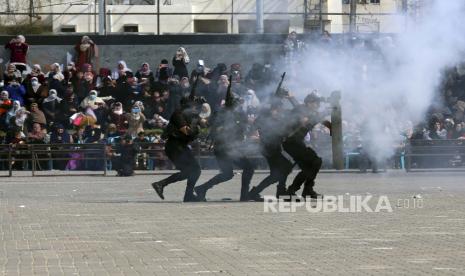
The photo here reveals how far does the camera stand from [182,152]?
20750 millimetres

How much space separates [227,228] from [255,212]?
2506 mm

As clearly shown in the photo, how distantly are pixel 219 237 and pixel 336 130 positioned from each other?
34.3 ft

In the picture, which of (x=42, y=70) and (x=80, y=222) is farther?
(x=42, y=70)

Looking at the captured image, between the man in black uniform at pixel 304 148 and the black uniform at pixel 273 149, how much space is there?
0.52ft

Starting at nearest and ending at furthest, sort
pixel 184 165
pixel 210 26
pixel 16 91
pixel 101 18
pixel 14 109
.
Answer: pixel 184 165, pixel 14 109, pixel 16 91, pixel 101 18, pixel 210 26

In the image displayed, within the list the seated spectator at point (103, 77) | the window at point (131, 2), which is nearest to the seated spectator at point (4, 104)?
the seated spectator at point (103, 77)

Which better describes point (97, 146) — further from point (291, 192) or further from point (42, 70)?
point (291, 192)

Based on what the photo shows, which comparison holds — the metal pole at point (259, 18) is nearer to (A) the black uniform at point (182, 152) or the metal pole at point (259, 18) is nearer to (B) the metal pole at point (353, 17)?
(B) the metal pole at point (353, 17)

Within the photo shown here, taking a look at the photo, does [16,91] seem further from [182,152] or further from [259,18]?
[182,152]

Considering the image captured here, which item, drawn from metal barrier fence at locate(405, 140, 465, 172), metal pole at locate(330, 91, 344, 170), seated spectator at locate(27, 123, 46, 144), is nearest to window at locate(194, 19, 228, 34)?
seated spectator at locate(27, 123, 46, 144)

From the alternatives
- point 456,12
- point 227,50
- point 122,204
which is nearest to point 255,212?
point 122,204

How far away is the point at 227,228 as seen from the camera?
15.7 metres

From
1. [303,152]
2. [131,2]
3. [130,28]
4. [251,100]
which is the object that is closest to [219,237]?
[303,152]

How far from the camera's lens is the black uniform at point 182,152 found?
20.7 m
